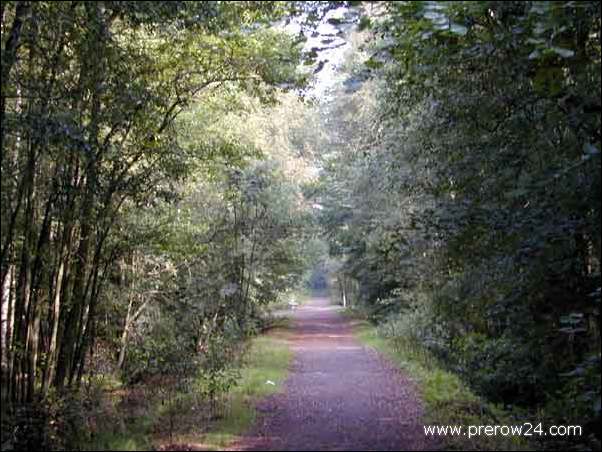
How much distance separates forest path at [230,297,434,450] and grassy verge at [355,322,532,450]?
25cm

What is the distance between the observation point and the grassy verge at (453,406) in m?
7.45

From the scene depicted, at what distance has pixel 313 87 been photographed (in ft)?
40.8

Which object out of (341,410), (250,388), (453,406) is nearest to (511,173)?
(453,406)

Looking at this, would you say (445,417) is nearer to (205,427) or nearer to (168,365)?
(205,427)

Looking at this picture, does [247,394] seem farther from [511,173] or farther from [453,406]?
[511,173]

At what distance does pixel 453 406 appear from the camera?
982cm

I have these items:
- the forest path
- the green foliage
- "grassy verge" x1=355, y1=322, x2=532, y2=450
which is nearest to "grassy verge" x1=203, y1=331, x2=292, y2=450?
the forest path

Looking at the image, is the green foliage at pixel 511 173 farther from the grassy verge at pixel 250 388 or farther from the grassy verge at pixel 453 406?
the grassy verge at pixel 250 388

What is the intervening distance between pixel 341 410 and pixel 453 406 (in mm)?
1683

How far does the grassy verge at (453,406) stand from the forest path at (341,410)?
246 mm

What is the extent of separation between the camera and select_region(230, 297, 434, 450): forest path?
25.5 feet

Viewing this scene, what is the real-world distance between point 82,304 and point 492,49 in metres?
6.88

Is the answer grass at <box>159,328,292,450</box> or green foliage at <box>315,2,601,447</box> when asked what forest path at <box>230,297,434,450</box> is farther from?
green foliage at <box>315,2,601,447</box>

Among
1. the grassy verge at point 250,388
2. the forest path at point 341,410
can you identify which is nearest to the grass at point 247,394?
the grassy verge at point 250,388
